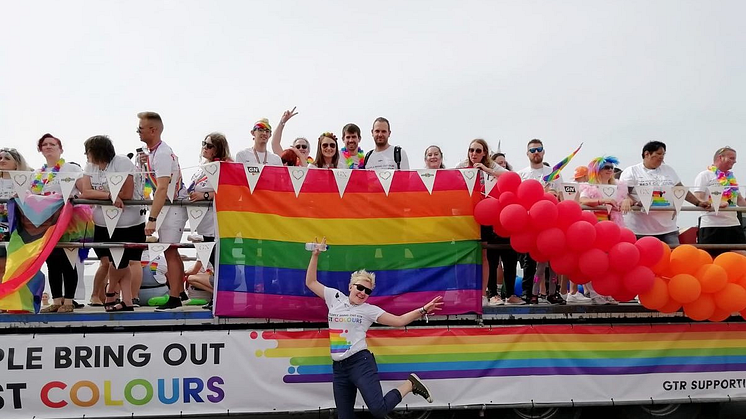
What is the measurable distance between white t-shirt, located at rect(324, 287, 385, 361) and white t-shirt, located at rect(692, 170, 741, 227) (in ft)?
13.4

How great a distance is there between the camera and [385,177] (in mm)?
5523

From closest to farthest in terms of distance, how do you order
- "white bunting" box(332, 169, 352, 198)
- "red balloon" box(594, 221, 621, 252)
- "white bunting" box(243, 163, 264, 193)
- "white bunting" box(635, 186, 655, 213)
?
"red balloon" box(594, 221, 621, 252), "white bunting" box(243, 163, 264, 193), "white bunting" box(332, 169, 352, 198), "white bunting" box(635, 186, 655, 213)

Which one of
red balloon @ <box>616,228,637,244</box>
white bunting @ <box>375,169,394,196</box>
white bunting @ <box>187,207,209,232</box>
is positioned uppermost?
white bunting @ <box>375,169,394,196</box>

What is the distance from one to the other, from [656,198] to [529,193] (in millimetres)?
1967

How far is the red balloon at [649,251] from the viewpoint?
17.3 feet

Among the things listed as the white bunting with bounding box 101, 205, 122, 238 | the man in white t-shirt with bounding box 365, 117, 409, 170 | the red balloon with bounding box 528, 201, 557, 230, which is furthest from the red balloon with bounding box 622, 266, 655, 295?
the white bunting with bounding box 101, 205, 122, 238

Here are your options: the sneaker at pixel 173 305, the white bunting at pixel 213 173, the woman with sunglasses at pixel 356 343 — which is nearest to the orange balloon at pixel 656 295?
the woman with sunglasses at pixel 356 343

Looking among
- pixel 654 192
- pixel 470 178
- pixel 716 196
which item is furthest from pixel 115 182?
pixel 716 196

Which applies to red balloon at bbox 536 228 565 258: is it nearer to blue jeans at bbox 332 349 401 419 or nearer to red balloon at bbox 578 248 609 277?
red balloon at bbox 578 248 609 277

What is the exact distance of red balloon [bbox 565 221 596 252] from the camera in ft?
16.8

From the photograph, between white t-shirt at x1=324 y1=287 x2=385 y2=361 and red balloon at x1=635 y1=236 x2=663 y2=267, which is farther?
red balloon at x1=635 y1=236 x2=663 y2=267

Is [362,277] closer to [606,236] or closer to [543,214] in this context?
[543,214]

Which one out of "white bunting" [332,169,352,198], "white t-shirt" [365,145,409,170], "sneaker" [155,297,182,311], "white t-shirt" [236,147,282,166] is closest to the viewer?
"white bunting" [332,169,352,198]

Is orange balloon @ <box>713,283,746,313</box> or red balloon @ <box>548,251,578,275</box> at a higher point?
red balloon @ <box>548,251,578,275</box>
